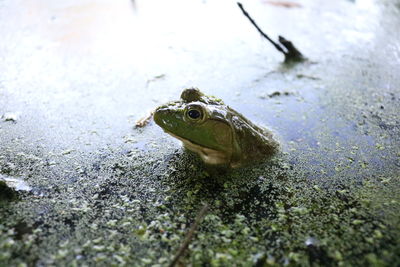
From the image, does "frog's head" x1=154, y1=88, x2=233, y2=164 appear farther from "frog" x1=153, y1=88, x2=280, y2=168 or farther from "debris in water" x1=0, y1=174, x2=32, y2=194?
"debris in water" x1=0, y1=174, x2=32, y2=194

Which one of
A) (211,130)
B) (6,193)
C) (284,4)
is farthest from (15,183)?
(284,4)

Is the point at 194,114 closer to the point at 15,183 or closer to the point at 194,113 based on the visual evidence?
the point at 194,113

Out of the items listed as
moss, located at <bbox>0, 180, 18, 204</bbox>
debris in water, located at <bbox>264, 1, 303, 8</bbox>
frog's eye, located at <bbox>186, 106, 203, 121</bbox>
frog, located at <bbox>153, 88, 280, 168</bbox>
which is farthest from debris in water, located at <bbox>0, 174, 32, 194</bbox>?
debris in water, located at <bbox>264, 1, 303, 8</bbox>

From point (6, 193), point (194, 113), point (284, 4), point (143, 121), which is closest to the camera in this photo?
point (6, 193)

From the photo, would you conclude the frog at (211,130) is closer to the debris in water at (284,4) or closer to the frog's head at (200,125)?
the frog's head at (200,125)

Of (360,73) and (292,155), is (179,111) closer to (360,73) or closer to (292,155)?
(292,155)

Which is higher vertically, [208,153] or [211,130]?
[211,130]

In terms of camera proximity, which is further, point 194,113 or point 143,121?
point 143,121
